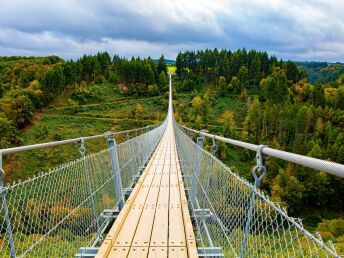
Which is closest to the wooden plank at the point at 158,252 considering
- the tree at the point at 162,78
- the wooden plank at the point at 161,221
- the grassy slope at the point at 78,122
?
the wooden plank at the point at 161,221

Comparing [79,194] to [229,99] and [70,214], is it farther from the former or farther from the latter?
[229,99]

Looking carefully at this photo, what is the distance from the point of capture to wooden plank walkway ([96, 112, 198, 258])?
314cm

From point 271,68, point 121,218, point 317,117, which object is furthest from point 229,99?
point 121,218

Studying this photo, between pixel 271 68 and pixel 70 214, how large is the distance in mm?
94134

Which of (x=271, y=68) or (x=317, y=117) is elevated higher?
(x=271, y=68)

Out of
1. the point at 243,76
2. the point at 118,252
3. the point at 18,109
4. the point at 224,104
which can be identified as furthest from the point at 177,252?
the point at 243,76

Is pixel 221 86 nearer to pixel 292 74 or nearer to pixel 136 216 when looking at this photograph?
pixel 292 74

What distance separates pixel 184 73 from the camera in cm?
9906

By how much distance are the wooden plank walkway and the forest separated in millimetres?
26664

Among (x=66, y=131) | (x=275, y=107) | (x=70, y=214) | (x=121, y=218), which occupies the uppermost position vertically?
(x=70, y=214)

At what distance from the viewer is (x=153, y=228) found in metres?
3.89

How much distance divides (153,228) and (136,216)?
0.53m

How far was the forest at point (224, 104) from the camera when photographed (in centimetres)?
4403

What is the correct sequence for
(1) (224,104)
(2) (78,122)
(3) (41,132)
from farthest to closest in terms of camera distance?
(1) (224,104) → (2) (78,122) → (3) (41,132)
